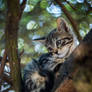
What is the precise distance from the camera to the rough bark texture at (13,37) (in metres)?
1.39

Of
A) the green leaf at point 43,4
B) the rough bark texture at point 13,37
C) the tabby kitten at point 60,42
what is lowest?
the tabby kitten at point 60,42

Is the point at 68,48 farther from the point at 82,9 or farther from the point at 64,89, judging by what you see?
the point at 64,89

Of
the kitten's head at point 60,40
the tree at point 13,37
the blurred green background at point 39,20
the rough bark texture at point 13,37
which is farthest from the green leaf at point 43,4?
the rough bark texture at point 13,37

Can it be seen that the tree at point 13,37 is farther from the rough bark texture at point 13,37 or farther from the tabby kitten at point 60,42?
the tabby kitten at point 60,42

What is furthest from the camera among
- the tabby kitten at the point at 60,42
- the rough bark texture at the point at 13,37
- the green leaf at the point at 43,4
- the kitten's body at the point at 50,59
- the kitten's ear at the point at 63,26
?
the kitten's ear at the point at 63,26

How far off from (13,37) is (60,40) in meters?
0.90

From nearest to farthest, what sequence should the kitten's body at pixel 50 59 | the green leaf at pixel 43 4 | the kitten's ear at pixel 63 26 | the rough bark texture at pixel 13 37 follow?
the rough bark texture at pixel 13 37
the kitten's body at pixel 50 59
the green leaf at pixel 43 4
the kitten's ear at pixel 63 26

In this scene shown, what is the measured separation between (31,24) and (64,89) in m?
1.41

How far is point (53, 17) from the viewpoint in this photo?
9.00 ft

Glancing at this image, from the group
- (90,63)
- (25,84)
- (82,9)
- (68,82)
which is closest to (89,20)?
(82,9)

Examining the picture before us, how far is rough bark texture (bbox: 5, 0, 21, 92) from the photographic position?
1.39 meters

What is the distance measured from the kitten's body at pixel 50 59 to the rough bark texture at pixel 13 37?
181mm

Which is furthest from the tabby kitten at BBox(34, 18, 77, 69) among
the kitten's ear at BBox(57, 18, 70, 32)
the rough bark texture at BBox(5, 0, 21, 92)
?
the rough bark texture at BBox(5, 0, 21, 92)

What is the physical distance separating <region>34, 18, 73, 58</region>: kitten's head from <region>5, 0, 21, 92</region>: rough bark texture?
0.66 meters
